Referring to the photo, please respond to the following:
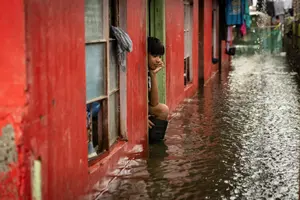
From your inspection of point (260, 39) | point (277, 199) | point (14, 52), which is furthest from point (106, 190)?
point (260, 39)

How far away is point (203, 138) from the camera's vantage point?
371 inches

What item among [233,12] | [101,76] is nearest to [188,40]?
[233,12]

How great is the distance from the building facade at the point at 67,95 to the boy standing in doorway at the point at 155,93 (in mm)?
345

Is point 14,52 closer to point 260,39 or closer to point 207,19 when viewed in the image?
point 207,19

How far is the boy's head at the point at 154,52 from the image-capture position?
8.74 m

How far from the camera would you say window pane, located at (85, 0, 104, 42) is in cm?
626

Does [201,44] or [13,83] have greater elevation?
[201,44]

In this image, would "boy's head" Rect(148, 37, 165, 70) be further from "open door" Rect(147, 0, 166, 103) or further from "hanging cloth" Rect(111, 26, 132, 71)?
"open door" Rect(147, 0, 166, 103)

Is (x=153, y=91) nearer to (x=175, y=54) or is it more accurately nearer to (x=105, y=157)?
(x=105, y=157)

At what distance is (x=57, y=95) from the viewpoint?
5102 mm

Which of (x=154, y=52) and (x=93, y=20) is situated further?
(x=154, y=52)

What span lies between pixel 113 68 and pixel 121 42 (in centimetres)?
34

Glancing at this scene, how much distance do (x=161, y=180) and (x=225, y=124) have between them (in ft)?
12.4

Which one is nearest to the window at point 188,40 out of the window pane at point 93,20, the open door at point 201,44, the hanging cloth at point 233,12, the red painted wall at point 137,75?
the open door at point 201,44
